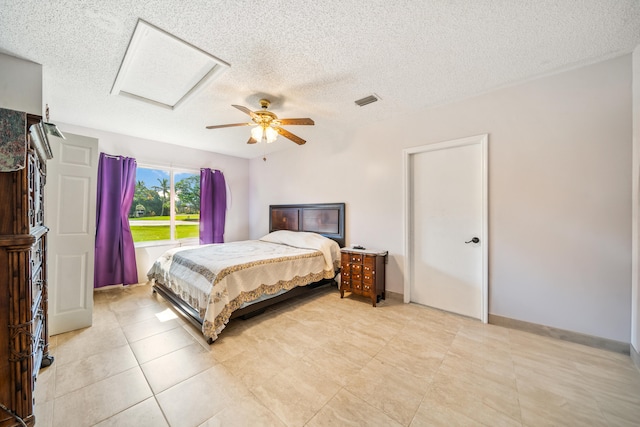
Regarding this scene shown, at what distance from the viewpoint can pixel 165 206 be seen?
459 cm

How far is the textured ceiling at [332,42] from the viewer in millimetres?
1556

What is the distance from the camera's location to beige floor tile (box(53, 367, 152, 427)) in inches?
55.3

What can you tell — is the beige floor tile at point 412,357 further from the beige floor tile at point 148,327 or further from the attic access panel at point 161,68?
the attic access panel at point 161,68

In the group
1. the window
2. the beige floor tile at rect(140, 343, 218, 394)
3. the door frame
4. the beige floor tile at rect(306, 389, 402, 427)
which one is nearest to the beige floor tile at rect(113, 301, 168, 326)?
the beige floor tile at rect(140, 343, 218, 394)

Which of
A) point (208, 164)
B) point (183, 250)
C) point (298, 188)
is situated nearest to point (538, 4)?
point (298, 188)

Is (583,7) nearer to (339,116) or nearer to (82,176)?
(339,116)

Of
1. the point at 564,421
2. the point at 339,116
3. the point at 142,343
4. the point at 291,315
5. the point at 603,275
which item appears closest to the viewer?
the point at 564,421

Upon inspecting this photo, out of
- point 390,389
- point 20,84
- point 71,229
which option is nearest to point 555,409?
point 390,389

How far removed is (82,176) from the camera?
2494 millimetres

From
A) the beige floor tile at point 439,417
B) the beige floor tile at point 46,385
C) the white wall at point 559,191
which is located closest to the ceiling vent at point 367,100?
the white wall at point 559,191

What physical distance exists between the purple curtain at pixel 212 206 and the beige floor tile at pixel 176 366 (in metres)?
3.20

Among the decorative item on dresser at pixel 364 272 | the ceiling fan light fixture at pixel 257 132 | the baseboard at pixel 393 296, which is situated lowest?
the baseboard at pixel 393 296

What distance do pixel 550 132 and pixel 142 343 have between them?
449cm

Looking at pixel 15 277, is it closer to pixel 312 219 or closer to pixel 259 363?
pixel 259 363
